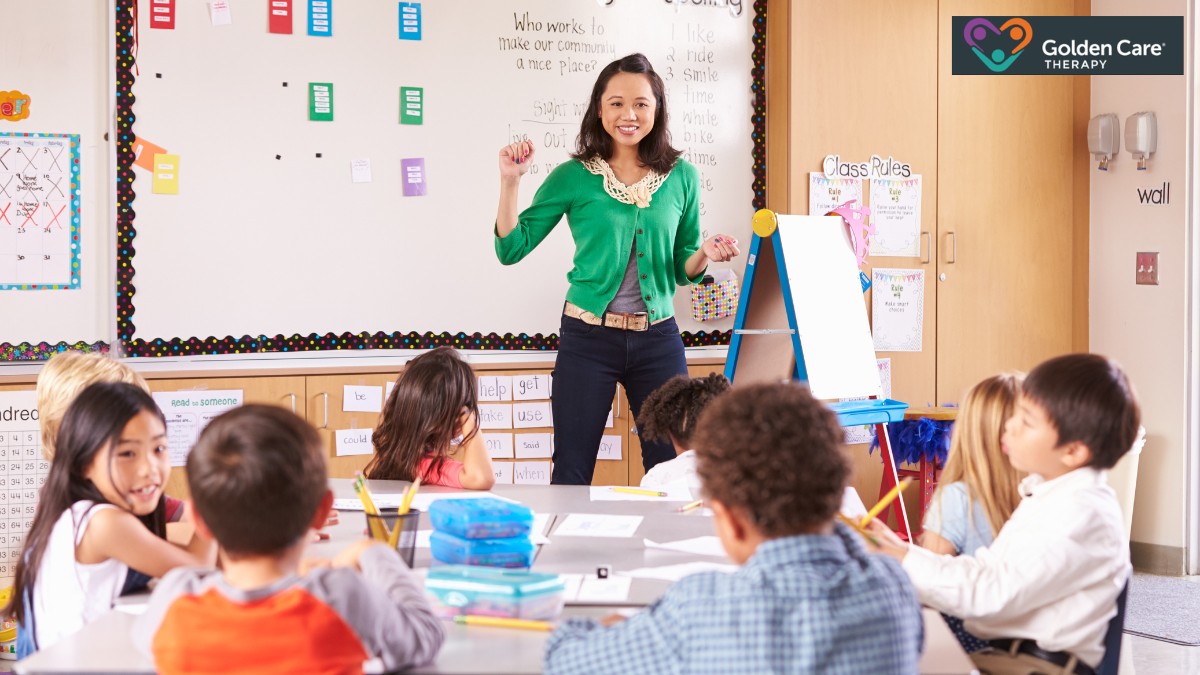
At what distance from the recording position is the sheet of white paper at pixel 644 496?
7.70 ft

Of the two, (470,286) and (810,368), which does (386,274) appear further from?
(810,368)

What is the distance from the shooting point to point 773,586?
1.18m

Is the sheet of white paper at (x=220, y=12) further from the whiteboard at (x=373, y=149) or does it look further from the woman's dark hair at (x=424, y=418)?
the woman's dark hair at (x=424, y=418)

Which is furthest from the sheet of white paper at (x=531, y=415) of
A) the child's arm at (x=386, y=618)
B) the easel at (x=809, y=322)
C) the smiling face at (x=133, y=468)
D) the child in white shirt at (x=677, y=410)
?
the child's arm at (x=386, y=618)

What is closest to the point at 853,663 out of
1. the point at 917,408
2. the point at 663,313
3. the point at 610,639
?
the point at 610,639

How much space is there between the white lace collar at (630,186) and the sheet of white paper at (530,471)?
1.29m

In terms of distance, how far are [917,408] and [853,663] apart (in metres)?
3.42

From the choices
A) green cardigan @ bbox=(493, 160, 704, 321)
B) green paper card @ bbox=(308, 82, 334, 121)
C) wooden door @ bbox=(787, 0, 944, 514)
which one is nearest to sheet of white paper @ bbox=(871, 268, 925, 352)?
wooden door @ bbox=(787, 0, 944, 514)

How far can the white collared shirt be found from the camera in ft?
5.42

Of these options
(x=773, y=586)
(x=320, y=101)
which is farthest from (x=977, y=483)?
Result: (x=320, y=101)

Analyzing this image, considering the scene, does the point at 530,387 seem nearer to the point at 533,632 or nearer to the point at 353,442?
the point at 353,442

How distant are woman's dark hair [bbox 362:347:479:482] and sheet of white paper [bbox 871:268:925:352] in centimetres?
231

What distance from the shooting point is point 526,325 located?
4.24 m

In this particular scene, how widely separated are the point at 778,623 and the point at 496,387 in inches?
119
